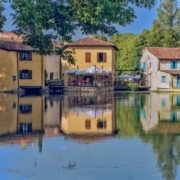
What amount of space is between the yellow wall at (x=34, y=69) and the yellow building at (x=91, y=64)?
565 cm

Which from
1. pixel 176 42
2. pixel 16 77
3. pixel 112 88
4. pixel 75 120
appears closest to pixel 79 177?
pixel 75 120

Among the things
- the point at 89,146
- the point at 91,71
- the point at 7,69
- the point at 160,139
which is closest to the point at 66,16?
the point at 89,146

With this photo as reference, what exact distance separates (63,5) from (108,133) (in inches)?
562

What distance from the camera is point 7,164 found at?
1435 cm

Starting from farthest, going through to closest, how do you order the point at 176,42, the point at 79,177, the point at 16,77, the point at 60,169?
the point at 176,42, the point at 16,77, the point at 60,169, the point at 79,177

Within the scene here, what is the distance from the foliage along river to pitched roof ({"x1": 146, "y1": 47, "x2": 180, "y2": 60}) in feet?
150

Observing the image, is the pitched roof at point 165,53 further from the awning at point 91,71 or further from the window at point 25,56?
the window at point 25,56

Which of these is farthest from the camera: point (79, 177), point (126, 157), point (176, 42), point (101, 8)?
point (176, 42)

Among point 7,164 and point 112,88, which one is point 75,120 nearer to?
point 7,164

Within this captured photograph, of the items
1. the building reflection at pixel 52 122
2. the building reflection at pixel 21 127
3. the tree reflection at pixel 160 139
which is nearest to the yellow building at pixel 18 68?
the building reflection at pixel 21 127

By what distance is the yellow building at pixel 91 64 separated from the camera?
6981 centimetres

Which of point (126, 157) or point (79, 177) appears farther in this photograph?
point (126, 157)

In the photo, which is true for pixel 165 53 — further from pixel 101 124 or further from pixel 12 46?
pixel 101 124

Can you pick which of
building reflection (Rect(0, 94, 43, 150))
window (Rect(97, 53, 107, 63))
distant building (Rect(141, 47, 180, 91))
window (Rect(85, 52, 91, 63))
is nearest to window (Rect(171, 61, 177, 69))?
distant building (Rect(141, 47, 180, 91))
